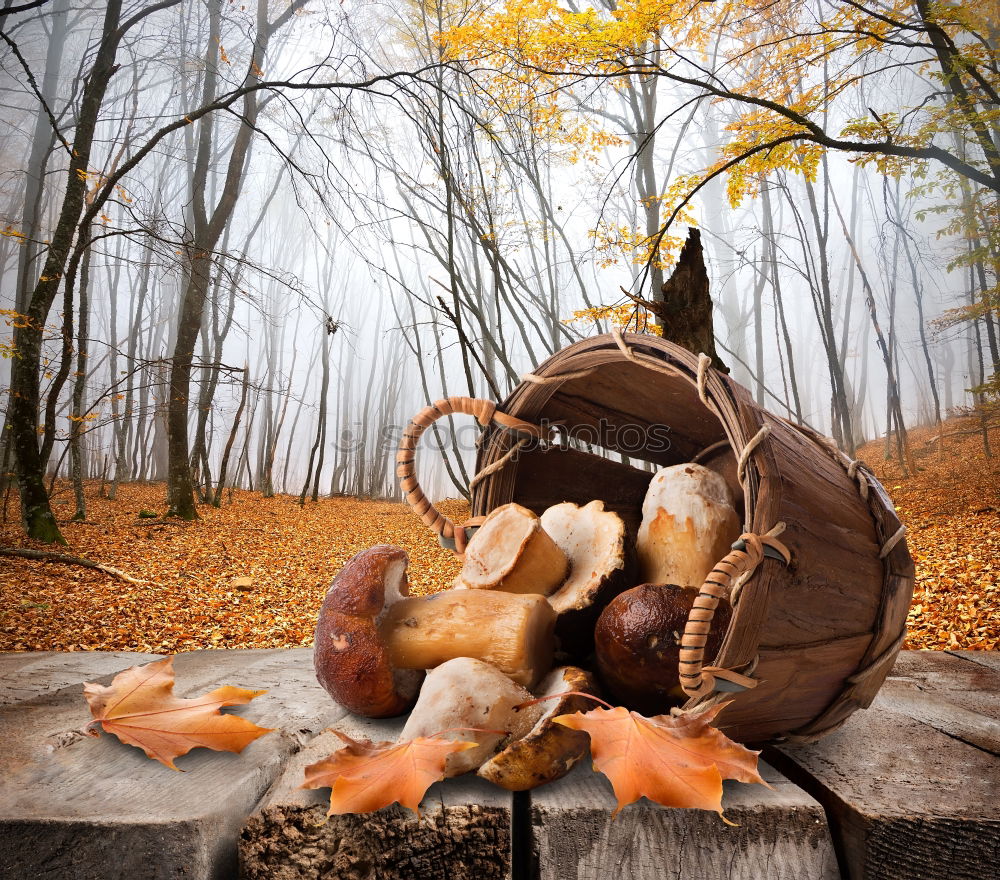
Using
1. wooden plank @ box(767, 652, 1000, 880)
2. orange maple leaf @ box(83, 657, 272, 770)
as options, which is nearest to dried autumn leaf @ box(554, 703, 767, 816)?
wooden plank @ box(767, 652, 1000, 880)

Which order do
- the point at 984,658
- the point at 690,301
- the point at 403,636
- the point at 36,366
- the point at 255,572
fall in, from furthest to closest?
the point at 255,572
the point at 36,366
the point at 690,301
the point at 984,658
the point at 403,636

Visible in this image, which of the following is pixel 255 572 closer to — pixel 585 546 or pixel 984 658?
pixel 585 546

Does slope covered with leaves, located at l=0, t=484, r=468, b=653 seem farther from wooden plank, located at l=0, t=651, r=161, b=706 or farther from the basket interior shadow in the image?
the basket interior shadow

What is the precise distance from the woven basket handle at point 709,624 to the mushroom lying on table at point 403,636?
0.22 meters

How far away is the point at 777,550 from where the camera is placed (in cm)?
58

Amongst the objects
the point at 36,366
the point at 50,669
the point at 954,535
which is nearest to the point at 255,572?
the point at 36,366

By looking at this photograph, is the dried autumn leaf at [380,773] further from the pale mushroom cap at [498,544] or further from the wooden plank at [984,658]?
the wooden plank at [984,658]

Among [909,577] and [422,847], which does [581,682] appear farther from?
[909,577]

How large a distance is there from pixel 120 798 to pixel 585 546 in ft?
2.03

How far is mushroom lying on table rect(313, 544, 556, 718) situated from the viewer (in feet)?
2.36

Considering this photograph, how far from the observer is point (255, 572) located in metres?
3.14

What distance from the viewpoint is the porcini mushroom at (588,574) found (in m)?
0.82

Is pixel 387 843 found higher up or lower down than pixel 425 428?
lower down

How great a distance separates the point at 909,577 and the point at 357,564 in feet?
2.27
